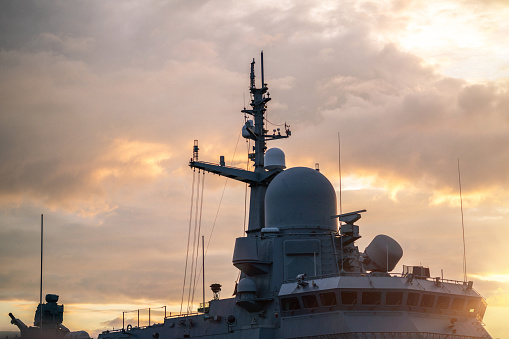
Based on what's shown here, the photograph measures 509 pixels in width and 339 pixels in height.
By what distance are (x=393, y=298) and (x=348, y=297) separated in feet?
6.96

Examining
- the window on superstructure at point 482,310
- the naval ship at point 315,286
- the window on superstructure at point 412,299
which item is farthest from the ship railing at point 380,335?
the window on superstructure at point 482,310

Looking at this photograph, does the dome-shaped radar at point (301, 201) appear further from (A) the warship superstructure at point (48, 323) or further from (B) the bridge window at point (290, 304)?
(A) the warship superstructure at point (48, 323)

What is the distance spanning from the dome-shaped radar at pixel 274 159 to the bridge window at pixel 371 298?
13.6 metres

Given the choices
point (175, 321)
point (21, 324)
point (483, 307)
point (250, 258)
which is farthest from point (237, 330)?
point (21, 324)

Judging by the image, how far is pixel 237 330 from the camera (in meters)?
34.8

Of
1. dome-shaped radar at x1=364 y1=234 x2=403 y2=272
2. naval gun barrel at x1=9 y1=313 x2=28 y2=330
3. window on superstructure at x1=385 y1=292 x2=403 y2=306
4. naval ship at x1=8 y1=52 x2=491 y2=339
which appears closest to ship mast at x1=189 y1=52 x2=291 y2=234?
naval ship at x1=8 y1=52 x2=491 y2=339

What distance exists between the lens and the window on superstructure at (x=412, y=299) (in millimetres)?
31223

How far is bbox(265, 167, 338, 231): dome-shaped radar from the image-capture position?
120 feet

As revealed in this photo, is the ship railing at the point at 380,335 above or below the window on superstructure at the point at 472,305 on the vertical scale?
below

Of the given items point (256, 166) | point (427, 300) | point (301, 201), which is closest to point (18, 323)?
point (256, 166)

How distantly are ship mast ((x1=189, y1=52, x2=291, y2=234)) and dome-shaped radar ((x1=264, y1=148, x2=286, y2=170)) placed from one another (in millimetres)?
314

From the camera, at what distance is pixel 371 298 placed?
30.9 meters

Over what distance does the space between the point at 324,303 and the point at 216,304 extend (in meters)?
9.24

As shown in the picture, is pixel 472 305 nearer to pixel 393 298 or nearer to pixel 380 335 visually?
pixel 393 298
